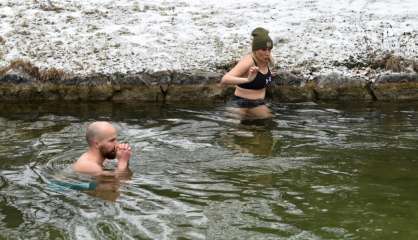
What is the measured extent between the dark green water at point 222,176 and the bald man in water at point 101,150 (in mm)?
288

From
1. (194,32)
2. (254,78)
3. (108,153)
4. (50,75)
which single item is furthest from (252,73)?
(50,75)

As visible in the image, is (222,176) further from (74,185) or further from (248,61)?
(248,61)

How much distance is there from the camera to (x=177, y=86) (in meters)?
11.0

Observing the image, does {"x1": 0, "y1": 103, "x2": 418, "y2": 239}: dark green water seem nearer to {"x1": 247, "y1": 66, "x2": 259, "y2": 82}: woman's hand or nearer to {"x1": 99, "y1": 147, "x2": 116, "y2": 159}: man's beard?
{"x1": 99, "y1": 147, "x2": 116, "y2": 159}: man's beard

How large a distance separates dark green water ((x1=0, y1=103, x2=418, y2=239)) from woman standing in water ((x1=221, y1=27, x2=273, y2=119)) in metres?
0.35

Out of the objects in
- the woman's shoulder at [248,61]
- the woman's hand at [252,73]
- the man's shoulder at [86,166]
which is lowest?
the man's shoulder at [86,166]

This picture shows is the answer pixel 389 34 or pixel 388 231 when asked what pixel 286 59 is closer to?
pixel 389 34

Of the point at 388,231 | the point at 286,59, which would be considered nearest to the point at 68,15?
the point at 286,59

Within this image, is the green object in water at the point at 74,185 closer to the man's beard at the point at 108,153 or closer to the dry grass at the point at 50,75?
the man's beard at the point at 108,153

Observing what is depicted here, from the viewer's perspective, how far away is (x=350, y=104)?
10.6 meters

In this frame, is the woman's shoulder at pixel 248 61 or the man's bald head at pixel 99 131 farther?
the woman's shoulder at pixel 248 61

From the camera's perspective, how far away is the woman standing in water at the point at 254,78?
9.12 m

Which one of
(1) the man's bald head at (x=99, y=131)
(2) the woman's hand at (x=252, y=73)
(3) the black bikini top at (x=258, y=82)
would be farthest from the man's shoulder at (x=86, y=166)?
(3) the black bikini top at (x=258, y=82)

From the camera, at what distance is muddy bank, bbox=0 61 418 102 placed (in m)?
10.9
